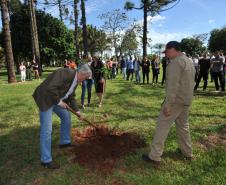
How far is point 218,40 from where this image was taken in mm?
78688

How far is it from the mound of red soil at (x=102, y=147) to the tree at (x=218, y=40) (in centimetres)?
7411

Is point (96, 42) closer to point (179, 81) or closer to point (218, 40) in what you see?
point (218, 40)

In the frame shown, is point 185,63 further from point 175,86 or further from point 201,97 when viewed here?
point 201,97

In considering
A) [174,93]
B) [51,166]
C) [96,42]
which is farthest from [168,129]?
[96,42]

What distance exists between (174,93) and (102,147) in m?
2.01

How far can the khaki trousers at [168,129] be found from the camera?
5.23 metres

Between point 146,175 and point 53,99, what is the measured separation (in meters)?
1.95

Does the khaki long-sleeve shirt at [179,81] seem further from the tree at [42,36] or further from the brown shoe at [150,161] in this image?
the tree at [42,36]

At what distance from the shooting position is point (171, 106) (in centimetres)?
513

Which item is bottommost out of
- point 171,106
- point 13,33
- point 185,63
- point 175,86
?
point 171,106

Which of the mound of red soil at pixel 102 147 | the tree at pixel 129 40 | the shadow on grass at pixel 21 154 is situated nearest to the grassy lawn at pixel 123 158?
the shadow on grass at pixel 21 154

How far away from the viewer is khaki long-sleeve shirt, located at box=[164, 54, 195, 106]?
16.4ft

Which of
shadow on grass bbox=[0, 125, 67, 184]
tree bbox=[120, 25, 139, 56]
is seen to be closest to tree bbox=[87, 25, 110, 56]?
tree bbox=[120, 25, 139, 56]

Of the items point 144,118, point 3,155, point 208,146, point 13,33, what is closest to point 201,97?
point 144,118
